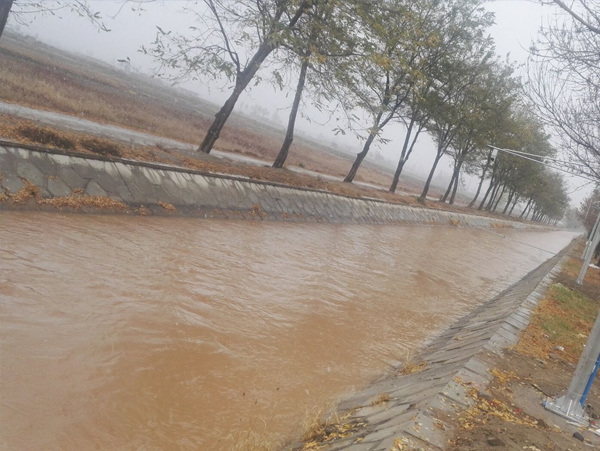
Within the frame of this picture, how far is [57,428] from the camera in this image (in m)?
3.30

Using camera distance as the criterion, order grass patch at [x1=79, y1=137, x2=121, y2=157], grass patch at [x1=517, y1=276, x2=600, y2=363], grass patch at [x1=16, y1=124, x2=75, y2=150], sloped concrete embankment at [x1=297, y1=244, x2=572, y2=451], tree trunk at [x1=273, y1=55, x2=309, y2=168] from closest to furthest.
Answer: sloped concrete embankment at [x1=297, y1=244, x2=572, y2=451], grass patch at [x1=517, y1=276, x2=600, y2=363], grass patch at [x1=16, y1=124, x2=75, y2=150], grass patch at [x1=79, y1=137, x2=121, y2=157], tree trunk at [x1=273, y1=55, x2=309, y2=168]

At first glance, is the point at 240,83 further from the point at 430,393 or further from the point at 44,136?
the point at 430,393

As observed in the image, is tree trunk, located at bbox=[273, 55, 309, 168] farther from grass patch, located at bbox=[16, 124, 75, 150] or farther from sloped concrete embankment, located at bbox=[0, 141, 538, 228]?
grass patch, located at bbox=[16, 124, 75, 150]

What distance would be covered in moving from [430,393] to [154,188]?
7.82m

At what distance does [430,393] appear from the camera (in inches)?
163

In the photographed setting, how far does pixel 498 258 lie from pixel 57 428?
20292mm

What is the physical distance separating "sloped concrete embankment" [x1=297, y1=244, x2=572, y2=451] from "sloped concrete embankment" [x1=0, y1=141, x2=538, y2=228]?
6.41 meters

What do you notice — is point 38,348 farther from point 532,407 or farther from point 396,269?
point 396,269

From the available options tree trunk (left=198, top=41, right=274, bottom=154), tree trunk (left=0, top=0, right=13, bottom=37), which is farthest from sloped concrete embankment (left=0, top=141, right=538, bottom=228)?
tree trunk (left=0, top=0, right=13, bottom=37)

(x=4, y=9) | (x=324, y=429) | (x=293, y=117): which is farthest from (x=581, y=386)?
(x=293, y=117)

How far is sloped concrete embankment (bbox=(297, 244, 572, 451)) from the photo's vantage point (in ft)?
11.0

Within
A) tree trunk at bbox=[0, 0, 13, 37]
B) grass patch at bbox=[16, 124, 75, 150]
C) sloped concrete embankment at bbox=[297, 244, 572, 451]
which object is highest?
tree trunk at bbox=[0, 0, 13, 37]

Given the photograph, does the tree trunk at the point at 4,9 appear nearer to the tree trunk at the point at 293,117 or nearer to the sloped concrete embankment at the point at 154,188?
the sloped concrete embankment at the point at 154,188

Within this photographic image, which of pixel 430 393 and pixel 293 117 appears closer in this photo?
pixel 430 393
